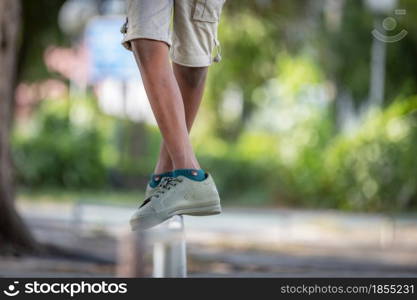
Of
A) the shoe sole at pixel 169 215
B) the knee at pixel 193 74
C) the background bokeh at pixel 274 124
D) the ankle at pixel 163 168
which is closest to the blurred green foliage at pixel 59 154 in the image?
the background bokeh at pixel 274 124

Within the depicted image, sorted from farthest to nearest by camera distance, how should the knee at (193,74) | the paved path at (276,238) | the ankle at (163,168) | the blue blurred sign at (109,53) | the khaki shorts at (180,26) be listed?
the blue blurred sign at (109,53) → the paved path at (276,238) → the ankle at (163,168) → the knee at (193,74) → the khaki shorts at (180,26)

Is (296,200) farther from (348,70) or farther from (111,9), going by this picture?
(348,70)

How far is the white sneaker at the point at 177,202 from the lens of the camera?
2736 mm

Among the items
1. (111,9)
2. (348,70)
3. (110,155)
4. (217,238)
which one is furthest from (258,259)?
(348,70)

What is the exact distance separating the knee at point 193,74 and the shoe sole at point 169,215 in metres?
0.40

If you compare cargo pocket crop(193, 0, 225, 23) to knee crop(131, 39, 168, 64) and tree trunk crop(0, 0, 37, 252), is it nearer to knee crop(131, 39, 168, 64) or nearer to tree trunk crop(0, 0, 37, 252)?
knee crop(131, 39, 168, 64)

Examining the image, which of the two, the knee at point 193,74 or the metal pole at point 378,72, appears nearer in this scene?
the knee at point 193,74

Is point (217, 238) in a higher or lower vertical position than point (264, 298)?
higher

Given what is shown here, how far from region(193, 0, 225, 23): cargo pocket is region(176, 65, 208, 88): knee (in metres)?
0.17

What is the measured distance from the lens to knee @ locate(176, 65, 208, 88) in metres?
2.89

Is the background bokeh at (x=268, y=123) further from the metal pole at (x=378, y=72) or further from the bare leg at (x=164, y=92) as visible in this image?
the bare leg at (x=164, y=92)

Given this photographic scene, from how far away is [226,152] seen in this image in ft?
65.0

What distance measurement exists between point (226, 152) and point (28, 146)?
416 cm

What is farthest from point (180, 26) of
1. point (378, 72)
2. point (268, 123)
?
point (378, 72)
